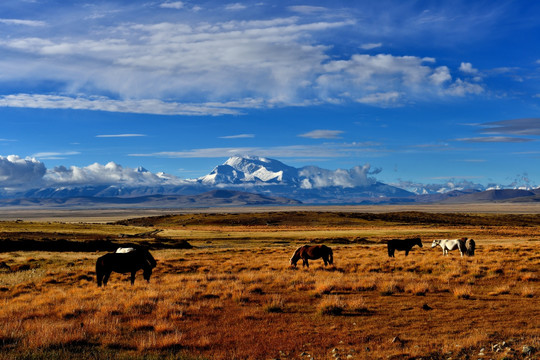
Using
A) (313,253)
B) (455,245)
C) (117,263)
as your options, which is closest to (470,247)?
(455,245)

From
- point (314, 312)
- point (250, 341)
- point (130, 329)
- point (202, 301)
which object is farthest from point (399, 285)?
point (130, 329)

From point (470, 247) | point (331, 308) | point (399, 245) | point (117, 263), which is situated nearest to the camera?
point (331, 308)

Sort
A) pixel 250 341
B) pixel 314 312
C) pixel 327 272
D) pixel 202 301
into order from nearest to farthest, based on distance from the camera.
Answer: pixel 250 341
pixel 314 312
pixel 202 301
pixel 327 272

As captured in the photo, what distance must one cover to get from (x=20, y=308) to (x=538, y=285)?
2098cm

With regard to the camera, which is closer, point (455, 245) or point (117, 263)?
point (117, 263)

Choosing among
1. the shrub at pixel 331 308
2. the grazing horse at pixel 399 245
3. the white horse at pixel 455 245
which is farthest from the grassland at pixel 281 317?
the grazing horse at pixel 399 245

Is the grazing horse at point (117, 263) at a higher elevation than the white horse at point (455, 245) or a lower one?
higher

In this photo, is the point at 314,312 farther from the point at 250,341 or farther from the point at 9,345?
the point at 9,345

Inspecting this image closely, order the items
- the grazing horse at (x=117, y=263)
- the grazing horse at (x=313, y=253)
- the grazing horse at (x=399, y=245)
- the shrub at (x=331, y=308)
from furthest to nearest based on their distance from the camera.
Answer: the grazing horse at (x=399, y=245), the grazing horse at (x=313, y=253), the grazing horse at (x=117, y=263), the shrub at (x=331, y=308)

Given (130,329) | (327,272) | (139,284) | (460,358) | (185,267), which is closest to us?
(460,358)

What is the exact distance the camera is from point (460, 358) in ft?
30.8

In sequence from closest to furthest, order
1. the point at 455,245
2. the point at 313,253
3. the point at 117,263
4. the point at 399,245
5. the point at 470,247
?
the point at 117,263, the point at 313,253, the point at 470,247, the point at 455,245, the point at 399,245

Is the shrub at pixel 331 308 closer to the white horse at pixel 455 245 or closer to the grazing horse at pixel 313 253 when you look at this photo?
the grazing horse at pixel 313 253

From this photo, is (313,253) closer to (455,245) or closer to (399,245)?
(399,245)
